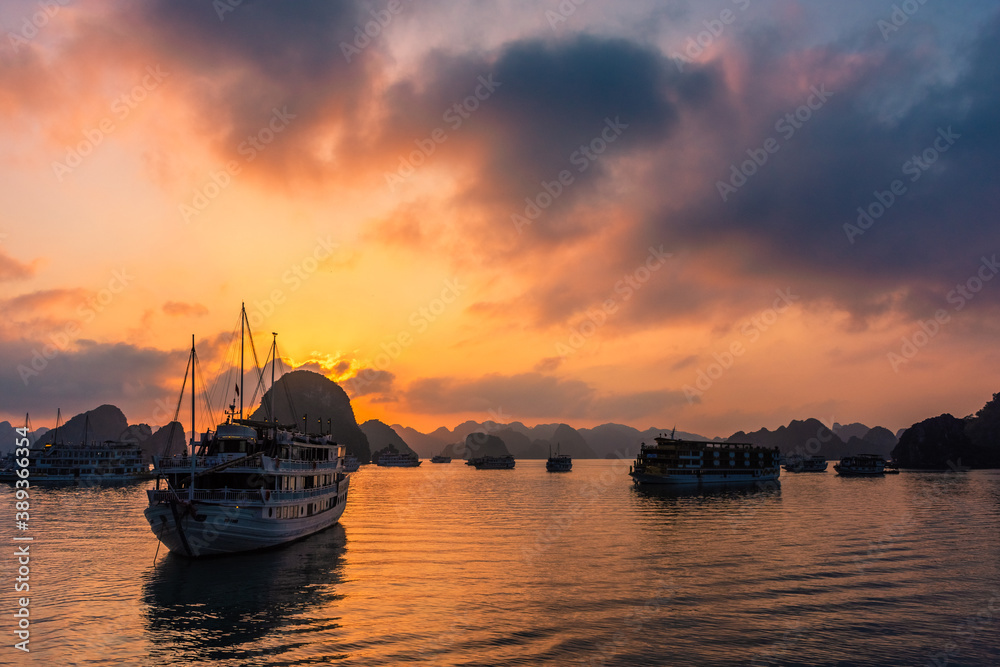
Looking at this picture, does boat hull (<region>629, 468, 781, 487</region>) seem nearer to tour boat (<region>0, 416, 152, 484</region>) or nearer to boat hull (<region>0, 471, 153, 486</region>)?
boat hull (<region>0, 471, 153, 486</region>)

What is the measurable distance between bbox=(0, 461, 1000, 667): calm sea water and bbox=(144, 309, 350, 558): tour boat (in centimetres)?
171

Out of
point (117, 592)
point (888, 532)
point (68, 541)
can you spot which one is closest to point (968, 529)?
point (888, 532)

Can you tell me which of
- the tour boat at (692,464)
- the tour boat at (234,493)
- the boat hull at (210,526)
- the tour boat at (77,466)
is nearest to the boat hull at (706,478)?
the tour boat at (692,464)

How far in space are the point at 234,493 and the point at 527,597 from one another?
2449 centimetres

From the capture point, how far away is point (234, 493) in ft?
153

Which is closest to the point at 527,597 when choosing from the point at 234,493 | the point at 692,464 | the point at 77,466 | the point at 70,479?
the point at 234,493

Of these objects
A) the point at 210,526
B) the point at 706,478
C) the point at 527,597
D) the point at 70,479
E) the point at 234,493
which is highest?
the point at 234,493

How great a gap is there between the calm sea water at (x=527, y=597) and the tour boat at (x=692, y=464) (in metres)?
70.3

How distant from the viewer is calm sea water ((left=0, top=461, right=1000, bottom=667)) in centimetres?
2656

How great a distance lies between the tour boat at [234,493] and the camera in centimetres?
4488

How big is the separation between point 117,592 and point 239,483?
12064mm

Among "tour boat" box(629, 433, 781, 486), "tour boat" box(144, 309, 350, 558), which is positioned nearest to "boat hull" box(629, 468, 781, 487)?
"tour boat" box(629, 433, 781, 486)

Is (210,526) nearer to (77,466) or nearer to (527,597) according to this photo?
(527,597)

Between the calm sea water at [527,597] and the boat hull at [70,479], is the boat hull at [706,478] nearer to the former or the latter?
the calm sea water at [527,597]
